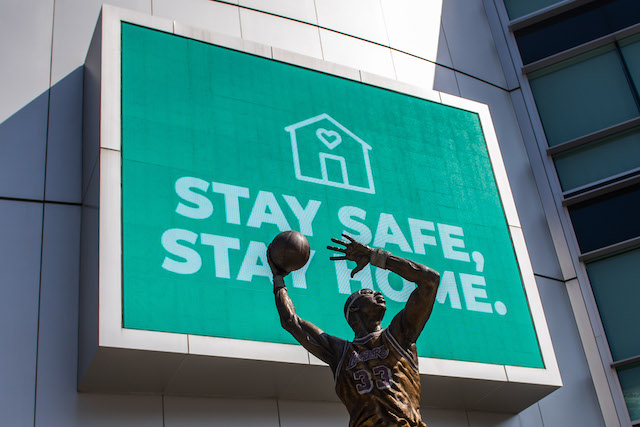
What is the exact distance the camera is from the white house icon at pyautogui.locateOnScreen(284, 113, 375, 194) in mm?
12438

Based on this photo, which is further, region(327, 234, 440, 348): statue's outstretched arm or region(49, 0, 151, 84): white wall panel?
region(49, 0, 151, 84): white wall panel

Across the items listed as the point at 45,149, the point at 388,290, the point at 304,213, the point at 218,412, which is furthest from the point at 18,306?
the point at 388,290

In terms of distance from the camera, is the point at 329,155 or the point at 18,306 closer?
the point at 18,306

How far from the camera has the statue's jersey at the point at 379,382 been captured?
6.41 m

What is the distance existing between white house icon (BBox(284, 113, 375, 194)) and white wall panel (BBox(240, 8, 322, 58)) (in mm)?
2251

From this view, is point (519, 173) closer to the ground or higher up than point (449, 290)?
higher up

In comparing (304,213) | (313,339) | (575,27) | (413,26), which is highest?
(575,27)

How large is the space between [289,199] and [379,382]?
18.4 ft

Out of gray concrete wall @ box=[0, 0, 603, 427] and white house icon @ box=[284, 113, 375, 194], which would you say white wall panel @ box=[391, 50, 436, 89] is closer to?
gray concrete wall @ box=[0, 0, 603, 427]

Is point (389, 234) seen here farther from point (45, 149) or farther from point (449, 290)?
point (45, 149)

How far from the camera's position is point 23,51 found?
12.3 metres

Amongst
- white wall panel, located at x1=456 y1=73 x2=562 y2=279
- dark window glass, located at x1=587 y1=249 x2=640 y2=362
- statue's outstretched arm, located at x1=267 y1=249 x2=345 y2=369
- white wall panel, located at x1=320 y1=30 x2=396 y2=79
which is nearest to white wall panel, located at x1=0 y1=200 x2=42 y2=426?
statue's outstretched arm, located at x1=267 y1=249 x2=345 y2=369

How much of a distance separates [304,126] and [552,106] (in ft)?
21.9

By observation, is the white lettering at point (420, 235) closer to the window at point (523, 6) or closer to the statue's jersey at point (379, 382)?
the statue's jersey at point (379, 382)
